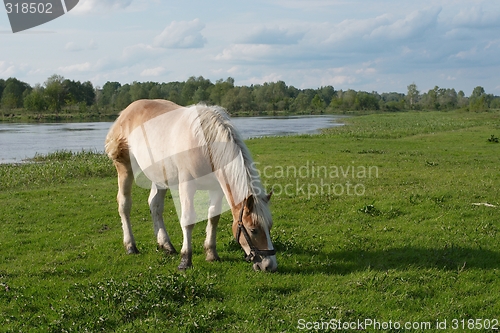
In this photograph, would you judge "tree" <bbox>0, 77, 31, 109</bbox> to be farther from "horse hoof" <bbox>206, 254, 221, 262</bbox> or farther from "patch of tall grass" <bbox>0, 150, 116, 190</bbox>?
"horse hoof" <bbox>206, 254, 221, 262</bbox>

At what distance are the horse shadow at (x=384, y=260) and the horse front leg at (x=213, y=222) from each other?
41.8 inches

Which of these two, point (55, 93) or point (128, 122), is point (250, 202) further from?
Result: point (55, 93)

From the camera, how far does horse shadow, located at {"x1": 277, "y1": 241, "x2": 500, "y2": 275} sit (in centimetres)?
633

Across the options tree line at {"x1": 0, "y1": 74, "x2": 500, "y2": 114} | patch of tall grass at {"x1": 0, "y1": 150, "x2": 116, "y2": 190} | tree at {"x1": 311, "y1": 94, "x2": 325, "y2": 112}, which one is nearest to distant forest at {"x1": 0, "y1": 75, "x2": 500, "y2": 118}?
tree line at {"x1": 0, "y1": 74, "x2": 500, "y2": 114}

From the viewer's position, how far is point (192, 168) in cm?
620

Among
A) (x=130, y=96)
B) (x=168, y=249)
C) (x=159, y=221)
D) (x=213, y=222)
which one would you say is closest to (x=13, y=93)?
(x=130, y=96)

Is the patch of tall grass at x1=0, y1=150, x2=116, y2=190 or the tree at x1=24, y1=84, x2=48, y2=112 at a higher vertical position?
the tree at x1=24, y1=84, x2=48, y2=112

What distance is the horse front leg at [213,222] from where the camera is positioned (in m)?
6.58

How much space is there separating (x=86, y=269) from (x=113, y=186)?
8.40 meters

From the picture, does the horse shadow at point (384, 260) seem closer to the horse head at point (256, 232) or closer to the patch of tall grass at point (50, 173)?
the horse head at point (256, 232)

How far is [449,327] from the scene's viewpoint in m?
4.70

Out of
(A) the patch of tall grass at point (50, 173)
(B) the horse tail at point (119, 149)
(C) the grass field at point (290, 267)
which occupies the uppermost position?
(B) the horse tail at point (119, 149)

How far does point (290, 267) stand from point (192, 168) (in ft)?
6.79

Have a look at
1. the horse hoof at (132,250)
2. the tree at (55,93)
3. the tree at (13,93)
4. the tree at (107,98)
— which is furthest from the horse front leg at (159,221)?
the tree at (13,93)
